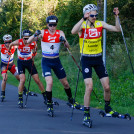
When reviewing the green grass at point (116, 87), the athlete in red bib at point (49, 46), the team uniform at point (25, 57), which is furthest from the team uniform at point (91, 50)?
the team uniform at point (25, 57)

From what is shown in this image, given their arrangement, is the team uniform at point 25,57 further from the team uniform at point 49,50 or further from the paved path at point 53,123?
the team uniform at point 49,50

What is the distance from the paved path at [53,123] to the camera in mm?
7223

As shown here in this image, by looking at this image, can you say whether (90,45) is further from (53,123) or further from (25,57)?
(25,57)

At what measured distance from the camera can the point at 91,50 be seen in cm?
811

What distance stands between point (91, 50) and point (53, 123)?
155 centimetres

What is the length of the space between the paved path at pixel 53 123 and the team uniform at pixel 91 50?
0.95 m

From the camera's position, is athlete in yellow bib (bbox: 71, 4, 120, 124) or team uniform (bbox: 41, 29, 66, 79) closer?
athlete in yellow bib (bbox: 71, 4, 120, 124)

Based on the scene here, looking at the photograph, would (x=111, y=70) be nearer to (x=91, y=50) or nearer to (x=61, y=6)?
(x=91, y=50)

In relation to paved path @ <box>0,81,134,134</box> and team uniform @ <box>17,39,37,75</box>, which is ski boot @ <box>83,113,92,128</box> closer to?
paved path @ <box>0,81,134,134</box>

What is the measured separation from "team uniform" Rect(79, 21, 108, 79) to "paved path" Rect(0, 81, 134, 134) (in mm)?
952

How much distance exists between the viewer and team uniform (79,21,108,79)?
800 centimetres

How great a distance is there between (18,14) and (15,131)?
59010 mm

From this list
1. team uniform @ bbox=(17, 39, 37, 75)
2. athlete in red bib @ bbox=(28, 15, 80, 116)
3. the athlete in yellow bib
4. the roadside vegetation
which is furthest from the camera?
the roadside vegetation

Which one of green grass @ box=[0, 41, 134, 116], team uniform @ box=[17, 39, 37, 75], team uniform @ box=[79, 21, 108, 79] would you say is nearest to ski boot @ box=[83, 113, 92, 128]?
team uniform @ box=[79, 21, 108, 79]
